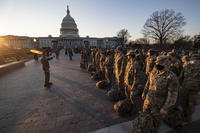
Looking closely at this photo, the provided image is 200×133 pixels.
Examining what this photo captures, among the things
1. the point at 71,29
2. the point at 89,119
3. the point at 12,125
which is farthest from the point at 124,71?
the point at 71,29

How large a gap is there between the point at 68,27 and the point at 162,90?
11777 cm

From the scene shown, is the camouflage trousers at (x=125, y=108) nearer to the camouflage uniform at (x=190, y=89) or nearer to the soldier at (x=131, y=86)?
the soldier at (x=131, y=86)

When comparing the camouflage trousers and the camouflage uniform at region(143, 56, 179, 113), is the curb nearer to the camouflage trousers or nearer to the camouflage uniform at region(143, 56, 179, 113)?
the camouflage trousers

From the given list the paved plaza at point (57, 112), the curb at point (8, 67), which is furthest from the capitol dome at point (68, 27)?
the paved plaza at point (57, 112)

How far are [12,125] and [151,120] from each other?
429cm

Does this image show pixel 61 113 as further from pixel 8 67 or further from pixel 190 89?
pixel 8 67

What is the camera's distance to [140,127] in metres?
3.19

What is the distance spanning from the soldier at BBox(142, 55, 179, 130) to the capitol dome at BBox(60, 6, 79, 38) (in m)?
115

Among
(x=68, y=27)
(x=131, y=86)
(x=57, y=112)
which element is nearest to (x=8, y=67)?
(x=57, y=112)

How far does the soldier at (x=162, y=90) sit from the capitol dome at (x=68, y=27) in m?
115

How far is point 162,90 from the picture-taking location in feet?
10.5

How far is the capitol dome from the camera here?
115 metres

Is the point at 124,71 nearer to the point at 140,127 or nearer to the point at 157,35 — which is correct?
the point at 140,127

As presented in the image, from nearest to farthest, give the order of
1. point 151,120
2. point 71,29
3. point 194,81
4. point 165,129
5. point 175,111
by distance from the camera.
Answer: point 151,120 → point 165,129 → point 175,111 → point 194,81 → point 71,29
